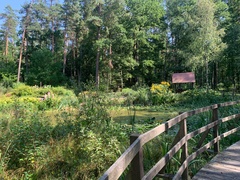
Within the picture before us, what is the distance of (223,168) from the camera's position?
128 inches

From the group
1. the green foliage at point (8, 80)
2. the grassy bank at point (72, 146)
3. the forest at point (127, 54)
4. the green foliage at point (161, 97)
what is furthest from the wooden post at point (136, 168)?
the green foliage at point (8, 80)

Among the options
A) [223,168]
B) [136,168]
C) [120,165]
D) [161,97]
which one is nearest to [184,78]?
[161,97]

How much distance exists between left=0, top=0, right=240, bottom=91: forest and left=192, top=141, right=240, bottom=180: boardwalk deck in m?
23.5

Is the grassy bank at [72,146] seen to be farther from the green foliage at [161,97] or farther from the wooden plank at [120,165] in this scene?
the green foliage at [161,97]

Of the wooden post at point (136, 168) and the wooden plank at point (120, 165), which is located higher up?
the wooden plank at point (120, 165)

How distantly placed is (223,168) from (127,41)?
28.5 metres

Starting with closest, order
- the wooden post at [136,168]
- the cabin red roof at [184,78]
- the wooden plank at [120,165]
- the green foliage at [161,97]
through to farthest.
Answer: the wooden plank at [120,165]
the wooden post at [136,168]
the green foliage at [161,97]
the cabin red roof at [184,78]

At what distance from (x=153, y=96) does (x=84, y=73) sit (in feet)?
74.0

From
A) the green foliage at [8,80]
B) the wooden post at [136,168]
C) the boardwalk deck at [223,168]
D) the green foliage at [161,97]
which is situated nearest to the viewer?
the wooden post at [136,168]

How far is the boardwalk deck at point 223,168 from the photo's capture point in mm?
2971

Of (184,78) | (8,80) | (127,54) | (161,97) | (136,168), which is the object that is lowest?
(136,168)

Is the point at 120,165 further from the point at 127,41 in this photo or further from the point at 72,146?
the point at 127,41

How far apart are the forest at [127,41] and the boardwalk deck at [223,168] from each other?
23491 mm

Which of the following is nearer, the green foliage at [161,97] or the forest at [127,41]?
the green foliage at [161,97]
